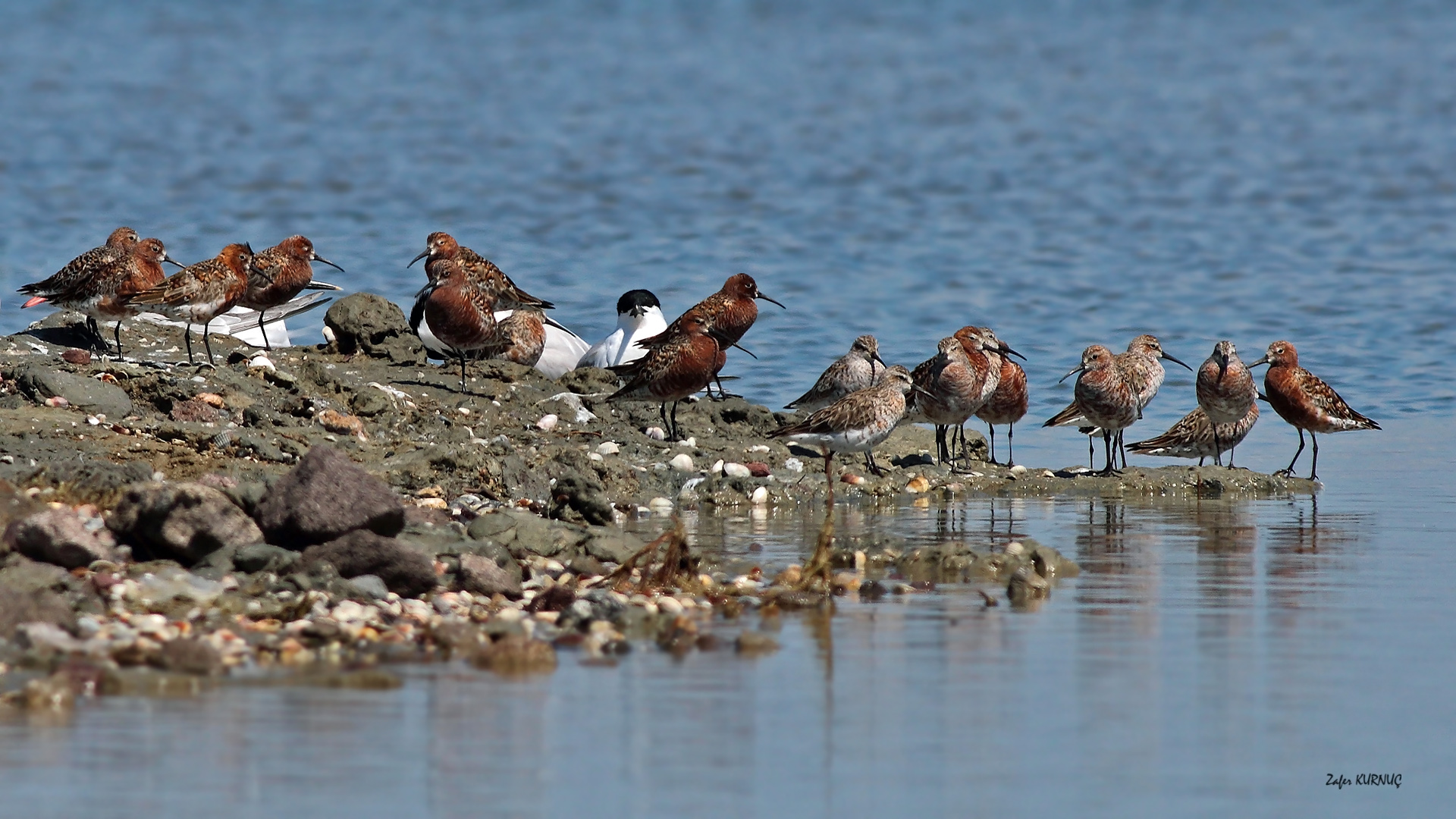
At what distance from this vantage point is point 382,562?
7992 millimetres

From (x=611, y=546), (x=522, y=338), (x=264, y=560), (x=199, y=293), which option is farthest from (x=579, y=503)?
(x=522, y=338)

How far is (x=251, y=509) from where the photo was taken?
852 centimetres

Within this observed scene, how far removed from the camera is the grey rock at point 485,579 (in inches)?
319

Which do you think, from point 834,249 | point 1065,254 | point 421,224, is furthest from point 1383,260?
point 421,224

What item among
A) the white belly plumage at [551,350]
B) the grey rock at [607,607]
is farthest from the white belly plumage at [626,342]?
the grey rock at [607,607]

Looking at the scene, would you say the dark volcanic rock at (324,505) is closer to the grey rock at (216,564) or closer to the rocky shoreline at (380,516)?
the rocky shoreline at (380,516)

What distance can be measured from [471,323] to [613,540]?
6.38 m

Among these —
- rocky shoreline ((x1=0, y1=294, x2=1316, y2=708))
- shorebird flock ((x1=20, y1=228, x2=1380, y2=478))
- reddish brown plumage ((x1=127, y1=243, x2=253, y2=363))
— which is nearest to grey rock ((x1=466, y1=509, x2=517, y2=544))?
rocky shoreline ((x1=0, y1=294, x2=1316, y2=708))

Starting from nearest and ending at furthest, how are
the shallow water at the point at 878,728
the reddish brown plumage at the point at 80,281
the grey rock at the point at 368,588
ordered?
the shallow water at the point at 878,728
the grey rock at the point at 368,588
the reddish brown plumage at the point at 80,281

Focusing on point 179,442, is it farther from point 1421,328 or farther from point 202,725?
point 1421,328

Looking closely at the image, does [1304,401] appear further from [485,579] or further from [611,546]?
[485,579]

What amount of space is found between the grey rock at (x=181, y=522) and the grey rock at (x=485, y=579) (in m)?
0.94

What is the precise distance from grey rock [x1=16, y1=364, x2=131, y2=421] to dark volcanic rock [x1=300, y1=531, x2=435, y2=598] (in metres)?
4.13

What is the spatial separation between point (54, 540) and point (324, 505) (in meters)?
1.11
